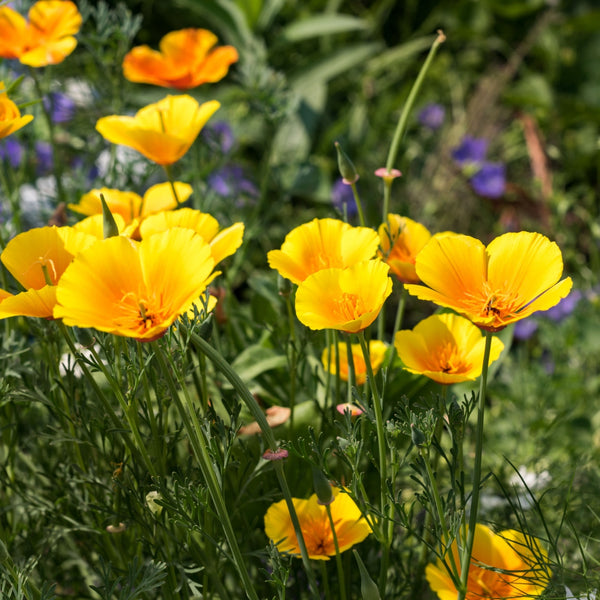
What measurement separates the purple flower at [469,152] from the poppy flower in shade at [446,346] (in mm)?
1545

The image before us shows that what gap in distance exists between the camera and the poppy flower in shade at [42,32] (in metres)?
0.94

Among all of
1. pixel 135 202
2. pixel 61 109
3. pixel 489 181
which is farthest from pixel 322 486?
pixel 489 181

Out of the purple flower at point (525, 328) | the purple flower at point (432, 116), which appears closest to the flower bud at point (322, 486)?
the purple flower at point (525, 328)

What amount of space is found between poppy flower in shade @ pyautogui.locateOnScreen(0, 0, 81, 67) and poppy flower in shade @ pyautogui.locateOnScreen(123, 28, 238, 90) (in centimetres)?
10

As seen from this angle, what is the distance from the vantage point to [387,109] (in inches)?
90.8

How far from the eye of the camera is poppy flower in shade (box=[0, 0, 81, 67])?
0.94 m

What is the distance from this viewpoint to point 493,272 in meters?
0.62

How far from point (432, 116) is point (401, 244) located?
165cm

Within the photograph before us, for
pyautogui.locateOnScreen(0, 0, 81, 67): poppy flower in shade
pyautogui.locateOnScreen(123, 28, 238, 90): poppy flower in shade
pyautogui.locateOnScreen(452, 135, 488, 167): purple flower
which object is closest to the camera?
pyautogui.locateOnScreen(0, 0, 81, 67): poppy flower in shade

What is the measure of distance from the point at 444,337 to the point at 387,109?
1705 mm

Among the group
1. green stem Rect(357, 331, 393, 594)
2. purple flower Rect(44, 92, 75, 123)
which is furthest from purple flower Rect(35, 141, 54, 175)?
green stem Rect(357, 331, 393, 594)

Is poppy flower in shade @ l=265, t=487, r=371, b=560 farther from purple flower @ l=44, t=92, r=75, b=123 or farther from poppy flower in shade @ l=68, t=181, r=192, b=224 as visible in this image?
purple flower @ l=44, t=92, r=75, b=123

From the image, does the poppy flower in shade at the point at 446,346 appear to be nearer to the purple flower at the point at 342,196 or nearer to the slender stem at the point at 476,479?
the slender stem at the point at 476,479

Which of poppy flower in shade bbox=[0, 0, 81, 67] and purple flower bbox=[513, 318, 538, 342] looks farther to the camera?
purple flower bbox=[513, 318, 538, 342]
